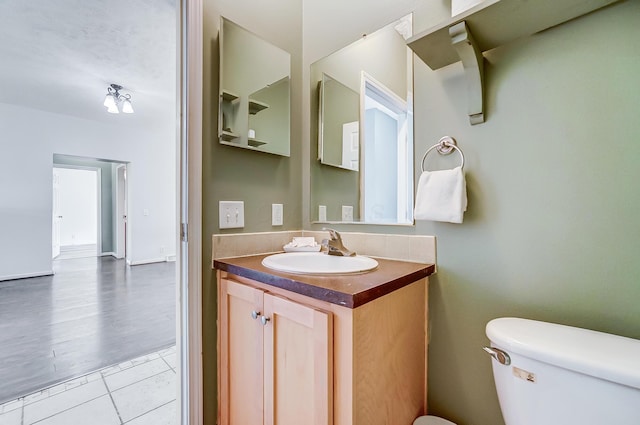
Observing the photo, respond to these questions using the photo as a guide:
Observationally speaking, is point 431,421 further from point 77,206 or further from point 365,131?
point 77,206

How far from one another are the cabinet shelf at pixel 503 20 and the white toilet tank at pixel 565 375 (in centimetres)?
86

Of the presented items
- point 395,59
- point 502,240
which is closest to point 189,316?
point 502,240

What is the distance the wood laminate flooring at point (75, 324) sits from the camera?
68.2 inches

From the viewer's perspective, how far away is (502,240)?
2.92 feet

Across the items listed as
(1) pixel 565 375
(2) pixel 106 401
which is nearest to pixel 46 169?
(2) pixel 106 401

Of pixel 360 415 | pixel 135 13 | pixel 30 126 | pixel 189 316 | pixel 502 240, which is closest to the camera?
pixel 360 415

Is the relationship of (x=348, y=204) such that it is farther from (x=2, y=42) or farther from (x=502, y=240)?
(x=2, y=42)

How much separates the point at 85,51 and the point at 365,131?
280 cm

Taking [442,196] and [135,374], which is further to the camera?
[135,374]

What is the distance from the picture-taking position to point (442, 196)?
0.94 metres

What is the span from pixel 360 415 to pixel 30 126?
5.63m

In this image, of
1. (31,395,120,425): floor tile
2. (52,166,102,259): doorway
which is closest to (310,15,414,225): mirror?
(31,395,120,425): floor tile

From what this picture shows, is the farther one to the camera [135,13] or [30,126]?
[30,126]

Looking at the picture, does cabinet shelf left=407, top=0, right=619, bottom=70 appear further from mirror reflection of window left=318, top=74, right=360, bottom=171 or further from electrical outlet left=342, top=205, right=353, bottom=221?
electrical outlet left=342, top=205, right=353, bottom=221
